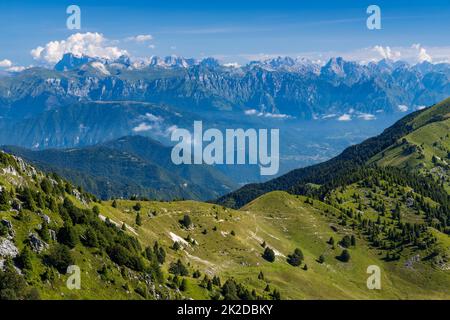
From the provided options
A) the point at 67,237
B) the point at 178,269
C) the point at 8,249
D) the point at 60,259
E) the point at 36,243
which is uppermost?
the point at 8,249

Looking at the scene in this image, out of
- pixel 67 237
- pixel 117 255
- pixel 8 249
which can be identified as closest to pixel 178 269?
pixel 117 255

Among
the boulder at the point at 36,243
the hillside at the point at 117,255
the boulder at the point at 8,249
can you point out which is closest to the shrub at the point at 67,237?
the hillside at the point at 117,255

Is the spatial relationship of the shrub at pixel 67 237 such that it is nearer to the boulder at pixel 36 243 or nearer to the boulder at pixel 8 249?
the boulder at pixel 36 243

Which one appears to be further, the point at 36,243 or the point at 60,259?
the point at 36,243

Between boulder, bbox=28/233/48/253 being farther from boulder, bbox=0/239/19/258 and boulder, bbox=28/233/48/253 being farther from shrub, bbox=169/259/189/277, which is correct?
shrub, bbox=169/259/189/277

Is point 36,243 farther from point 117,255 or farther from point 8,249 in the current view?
point 117,255

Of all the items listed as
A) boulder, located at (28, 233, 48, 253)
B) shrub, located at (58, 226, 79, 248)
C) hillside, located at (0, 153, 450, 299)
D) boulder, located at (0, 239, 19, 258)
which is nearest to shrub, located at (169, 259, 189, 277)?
hillside, located at (0, 153, 450, 299)

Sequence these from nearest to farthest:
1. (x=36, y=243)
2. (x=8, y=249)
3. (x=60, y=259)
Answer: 1. (x=8, y=249)
2. (x=60, y=259)
3. (x=36, y=243)

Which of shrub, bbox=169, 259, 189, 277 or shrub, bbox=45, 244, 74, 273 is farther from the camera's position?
shrub, bbox=169, 259, 189, 277

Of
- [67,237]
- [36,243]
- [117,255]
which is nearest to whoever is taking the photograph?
[36,243]
